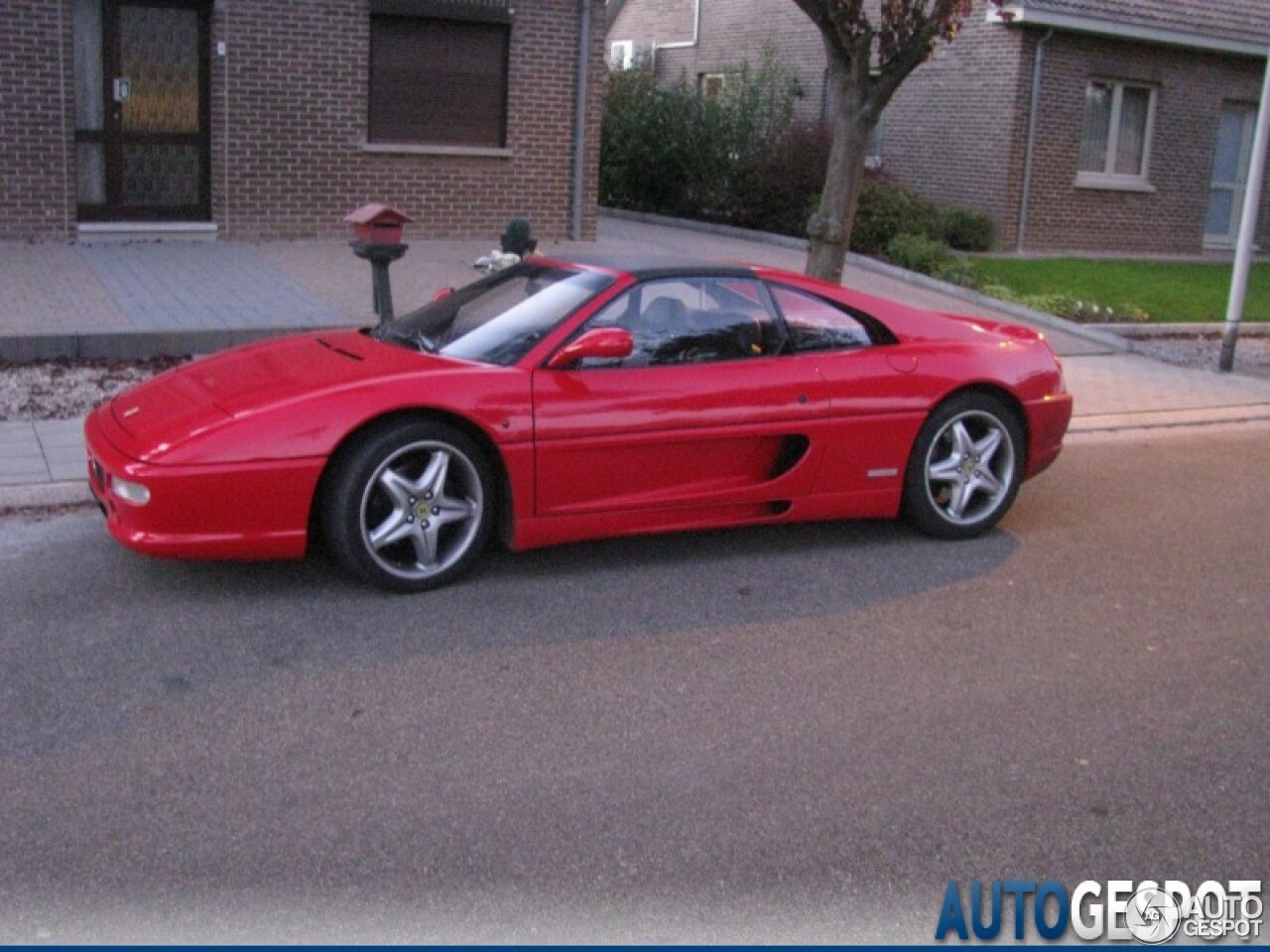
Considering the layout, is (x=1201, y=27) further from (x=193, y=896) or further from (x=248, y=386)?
(x=193, y=896)

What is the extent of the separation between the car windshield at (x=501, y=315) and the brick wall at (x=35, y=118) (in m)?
9.51

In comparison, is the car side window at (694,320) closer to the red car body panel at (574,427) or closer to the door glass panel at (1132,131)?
the red car body panel at (574,427)

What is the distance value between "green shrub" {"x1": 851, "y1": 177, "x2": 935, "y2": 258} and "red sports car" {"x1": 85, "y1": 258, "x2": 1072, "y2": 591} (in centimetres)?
1181

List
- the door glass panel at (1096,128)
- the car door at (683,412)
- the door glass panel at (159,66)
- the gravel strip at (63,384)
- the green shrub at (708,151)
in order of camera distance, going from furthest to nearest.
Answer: the green shrub at (708,151) → the door glass panel at (1096,128) → the door glass panel at (159,66) → the gravel strip at (63,384) → the car door at (683,412)

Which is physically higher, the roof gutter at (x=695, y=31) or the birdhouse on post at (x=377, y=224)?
the roof gutter at (x=695, y=31)

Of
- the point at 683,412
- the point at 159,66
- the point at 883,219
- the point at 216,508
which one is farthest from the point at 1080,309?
the point at 216,508

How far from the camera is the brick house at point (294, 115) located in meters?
15.3

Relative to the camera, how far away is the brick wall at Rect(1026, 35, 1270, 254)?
20641 millimetres

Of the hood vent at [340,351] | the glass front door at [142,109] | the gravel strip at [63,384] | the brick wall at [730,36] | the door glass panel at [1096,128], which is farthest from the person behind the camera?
the brick wall at [730,36]

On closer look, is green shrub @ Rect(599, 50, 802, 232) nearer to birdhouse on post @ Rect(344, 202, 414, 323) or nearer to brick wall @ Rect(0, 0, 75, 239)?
brick wall @ Rect(0, 0, 75, 239)

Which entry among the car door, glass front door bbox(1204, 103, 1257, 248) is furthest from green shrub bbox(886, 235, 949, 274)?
the car door

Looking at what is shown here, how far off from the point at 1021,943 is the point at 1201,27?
65.9 ft

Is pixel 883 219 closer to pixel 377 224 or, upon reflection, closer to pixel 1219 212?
pixel 1219 212

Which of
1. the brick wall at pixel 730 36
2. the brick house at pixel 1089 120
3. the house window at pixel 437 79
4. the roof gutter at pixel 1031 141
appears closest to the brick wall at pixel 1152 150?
the brick house at pixel 1089 120
